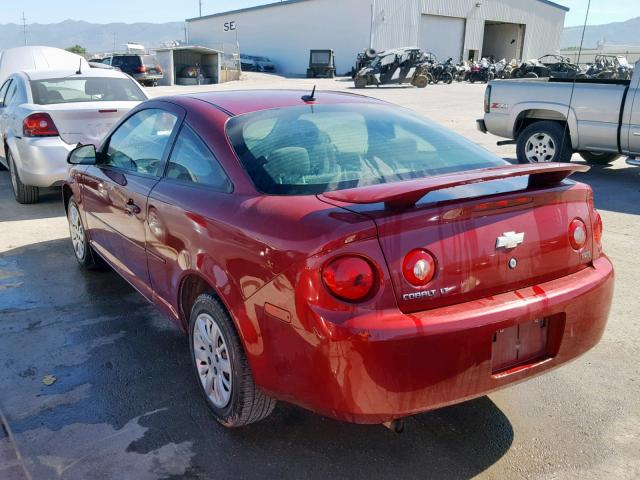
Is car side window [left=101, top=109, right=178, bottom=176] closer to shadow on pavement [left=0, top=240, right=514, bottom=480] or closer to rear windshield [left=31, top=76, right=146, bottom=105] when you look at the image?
shadow on pavement [left=0, top=240, right=514, bottom=480]

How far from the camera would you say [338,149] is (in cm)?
313

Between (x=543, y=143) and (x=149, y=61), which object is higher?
(x=149, y=61)

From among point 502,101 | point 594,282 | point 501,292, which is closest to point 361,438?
point 501,292

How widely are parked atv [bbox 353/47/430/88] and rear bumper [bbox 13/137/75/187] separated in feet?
85.3

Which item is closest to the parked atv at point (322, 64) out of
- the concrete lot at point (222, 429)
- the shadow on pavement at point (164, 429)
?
the concrete lot at point (222, 429)

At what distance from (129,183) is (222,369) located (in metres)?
1.46

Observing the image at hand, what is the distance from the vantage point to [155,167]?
3.60 metres

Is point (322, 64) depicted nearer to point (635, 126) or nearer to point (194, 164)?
point (635, 126)

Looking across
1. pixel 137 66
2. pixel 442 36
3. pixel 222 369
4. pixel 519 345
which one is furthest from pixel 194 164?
pixel 442 36

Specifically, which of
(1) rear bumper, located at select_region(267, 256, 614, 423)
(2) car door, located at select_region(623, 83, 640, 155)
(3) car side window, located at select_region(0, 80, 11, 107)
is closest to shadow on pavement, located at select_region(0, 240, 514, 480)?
(1) rear bumper, located at select_region(267, 256, 614, 423)

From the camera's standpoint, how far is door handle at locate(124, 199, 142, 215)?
144 inches

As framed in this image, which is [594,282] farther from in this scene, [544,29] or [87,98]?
[544,29]

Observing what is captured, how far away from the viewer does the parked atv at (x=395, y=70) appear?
31703mm

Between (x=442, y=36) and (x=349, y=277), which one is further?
(x=442, y=36)
